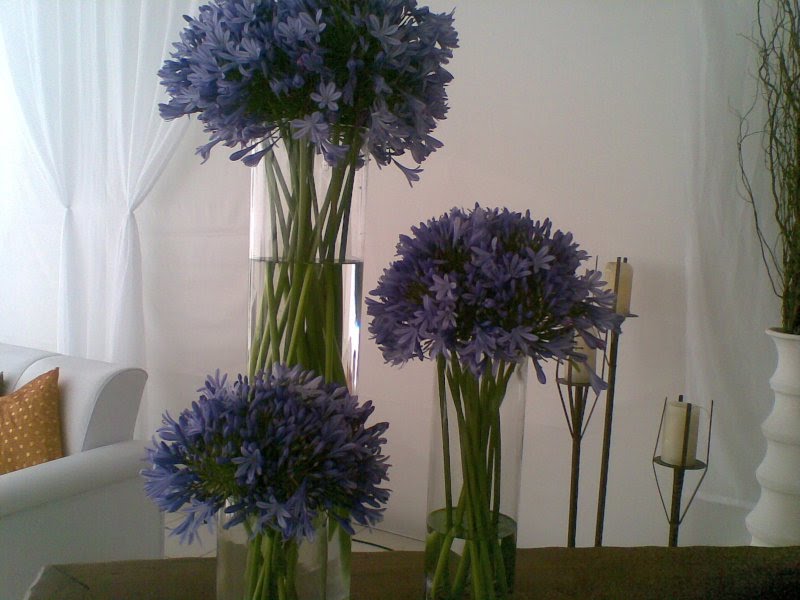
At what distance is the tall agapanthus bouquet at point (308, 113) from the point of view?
1.90 ft

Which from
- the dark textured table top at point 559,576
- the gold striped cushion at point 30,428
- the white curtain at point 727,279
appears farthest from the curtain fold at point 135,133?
the dark textured table top at point 559,576

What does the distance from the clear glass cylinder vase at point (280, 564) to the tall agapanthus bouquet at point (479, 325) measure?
3.9 inches

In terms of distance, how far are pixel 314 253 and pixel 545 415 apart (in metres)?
1.86

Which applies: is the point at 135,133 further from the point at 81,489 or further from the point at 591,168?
the point at 591,168

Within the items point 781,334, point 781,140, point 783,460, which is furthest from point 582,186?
point 783,460

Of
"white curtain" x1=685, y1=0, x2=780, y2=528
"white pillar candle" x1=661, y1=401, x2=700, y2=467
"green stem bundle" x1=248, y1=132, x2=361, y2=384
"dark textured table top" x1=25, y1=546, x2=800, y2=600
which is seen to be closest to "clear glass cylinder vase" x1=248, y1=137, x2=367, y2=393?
"green stem bundle" x1=248, y1=132, x2=361, y2=384

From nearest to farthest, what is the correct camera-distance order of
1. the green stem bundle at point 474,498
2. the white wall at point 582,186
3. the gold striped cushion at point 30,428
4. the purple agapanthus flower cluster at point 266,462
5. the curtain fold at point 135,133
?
the purple agapanthus flower cluster at point 266,462 < the green stem bundle at point 474,498 < the gold striped cushion at point 30,428 < the white wall at point 582,186 < the curtain fold at point 135,133

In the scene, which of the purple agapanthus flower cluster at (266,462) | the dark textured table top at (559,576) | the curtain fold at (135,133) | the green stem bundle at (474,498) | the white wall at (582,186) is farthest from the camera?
the curtain fold at (135,133)

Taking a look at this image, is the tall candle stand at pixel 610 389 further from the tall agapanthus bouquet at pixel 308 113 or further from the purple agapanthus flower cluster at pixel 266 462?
the purple agapanthus flower cluster at pixel 266 462

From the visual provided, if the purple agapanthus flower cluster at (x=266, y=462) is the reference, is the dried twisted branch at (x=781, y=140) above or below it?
above

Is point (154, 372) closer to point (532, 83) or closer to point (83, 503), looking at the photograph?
point (83, 503)

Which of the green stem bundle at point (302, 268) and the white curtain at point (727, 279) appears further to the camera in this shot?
the white curtain at point (727, 279)

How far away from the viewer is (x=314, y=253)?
2.15 ft

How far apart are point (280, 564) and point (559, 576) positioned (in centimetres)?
42
